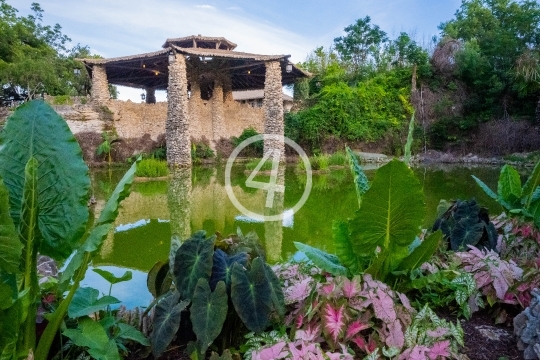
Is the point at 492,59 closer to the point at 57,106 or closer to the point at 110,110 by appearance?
the point at 110,110

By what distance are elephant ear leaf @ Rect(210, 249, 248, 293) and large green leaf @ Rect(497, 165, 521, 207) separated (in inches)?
65.9

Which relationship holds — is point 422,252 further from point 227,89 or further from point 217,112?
point 227,89

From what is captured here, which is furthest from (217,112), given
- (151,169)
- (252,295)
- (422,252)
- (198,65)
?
(252,295)

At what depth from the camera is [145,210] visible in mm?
5227

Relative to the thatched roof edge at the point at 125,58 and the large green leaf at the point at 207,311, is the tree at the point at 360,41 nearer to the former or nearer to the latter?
the thatched roof edge at the point at 125,58

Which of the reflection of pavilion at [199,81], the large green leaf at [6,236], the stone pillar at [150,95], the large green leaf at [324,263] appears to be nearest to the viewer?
the large green leaf at [6,236]

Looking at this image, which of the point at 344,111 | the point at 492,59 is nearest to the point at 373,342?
the point at 344,111

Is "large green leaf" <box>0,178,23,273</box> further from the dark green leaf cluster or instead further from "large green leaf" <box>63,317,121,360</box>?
the dark green leaf cluster

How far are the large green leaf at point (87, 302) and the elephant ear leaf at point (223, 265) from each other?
0.98ft

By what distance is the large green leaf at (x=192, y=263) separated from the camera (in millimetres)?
1198

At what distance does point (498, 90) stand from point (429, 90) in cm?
268

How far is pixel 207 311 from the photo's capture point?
1.15 m

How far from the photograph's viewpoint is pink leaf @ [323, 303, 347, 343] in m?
1.11

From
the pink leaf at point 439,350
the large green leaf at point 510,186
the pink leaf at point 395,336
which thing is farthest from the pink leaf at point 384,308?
the large green leaf at point 510,186
